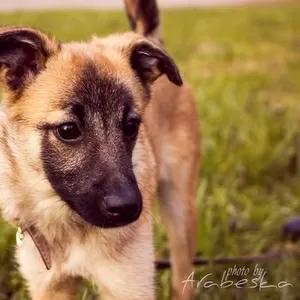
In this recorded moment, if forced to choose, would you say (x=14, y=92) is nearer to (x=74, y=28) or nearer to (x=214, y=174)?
(x=214, y=174)

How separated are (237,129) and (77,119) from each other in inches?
149

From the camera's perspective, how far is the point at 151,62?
138 inches

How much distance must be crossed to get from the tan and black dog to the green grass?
56 centimetres

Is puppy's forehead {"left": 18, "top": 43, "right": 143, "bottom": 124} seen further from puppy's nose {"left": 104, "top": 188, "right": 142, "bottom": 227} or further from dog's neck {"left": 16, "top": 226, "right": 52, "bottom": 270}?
dog's neck {"left": 16, "top": 226, "right": 52, "bottom": 270}

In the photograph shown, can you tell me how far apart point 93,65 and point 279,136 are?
12.0 ft

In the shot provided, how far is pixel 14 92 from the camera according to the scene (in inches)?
127

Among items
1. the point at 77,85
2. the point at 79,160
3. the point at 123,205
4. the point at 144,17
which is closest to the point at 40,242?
the point at 79,160

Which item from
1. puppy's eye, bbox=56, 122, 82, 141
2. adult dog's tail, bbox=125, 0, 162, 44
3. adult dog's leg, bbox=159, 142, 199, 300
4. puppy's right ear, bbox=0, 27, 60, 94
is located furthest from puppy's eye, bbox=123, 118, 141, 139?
adult dog's tail, bbox=125, 0, 162, 44

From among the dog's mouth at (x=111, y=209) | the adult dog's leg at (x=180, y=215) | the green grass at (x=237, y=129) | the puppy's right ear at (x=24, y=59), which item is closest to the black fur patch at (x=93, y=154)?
the dog's mouth at (x=111, y=209)

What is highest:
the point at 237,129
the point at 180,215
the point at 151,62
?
the point at 151,62

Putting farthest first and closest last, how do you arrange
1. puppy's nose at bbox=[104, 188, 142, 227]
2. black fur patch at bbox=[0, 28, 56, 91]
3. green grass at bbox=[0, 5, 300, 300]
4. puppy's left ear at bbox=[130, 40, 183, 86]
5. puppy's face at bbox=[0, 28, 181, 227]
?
green grass at bbox=[0, 5, 300, 300], puppy's left ear at bbox=[130, 40, 183, 86], black fur patch at bbox=[0, 28, 56, 91], puppy's face at bbox=[0, 28, 181, 227], puppy's nose at bbox=[104, 188, 142, 227]

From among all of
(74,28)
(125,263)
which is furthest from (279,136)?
(74,28)

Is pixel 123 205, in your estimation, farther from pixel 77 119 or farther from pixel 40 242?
pixel 40 242

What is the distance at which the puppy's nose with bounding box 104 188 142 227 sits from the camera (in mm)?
2875
